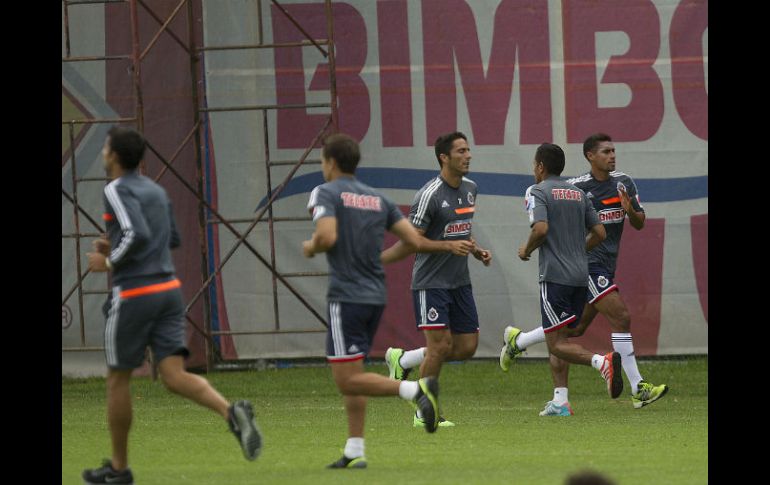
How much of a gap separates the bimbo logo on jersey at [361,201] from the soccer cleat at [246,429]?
1332 millimetres

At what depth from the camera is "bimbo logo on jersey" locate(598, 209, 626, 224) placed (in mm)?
12844

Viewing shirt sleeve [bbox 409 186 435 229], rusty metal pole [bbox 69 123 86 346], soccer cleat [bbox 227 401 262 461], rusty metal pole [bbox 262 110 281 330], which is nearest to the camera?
soccer cleat [bbox 227 401 262 461]

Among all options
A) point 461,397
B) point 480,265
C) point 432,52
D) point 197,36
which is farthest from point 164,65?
point 461,397

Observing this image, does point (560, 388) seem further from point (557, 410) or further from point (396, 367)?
point (396, 367)

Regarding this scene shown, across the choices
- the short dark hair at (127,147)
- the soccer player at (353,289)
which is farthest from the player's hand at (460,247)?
the short dark hair at (127,147)

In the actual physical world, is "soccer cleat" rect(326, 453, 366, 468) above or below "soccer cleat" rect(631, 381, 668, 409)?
above

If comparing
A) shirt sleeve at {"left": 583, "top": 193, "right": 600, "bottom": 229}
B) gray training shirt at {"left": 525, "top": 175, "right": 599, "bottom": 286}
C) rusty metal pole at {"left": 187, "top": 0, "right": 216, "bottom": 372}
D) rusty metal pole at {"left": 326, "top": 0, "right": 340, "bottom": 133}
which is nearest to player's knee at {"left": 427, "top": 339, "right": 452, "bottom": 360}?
gray training shirt at {"left": 525, "top": 175, "right": 599, "bottom": 286}

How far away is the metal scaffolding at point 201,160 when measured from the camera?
1503 centimetres

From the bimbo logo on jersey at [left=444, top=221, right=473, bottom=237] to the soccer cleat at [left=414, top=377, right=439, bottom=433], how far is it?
2884 mm

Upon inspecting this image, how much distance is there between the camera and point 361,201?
8406 millimetres

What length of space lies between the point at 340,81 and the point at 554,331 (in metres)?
5.15

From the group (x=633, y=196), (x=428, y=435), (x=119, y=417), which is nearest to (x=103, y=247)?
(x=119, y=417)

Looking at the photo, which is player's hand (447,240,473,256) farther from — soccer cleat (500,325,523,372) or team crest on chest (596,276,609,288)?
team crest on chest (596,276,609,288)

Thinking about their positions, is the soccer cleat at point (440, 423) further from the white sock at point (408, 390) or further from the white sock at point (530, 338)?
the white sock at point (408, 390)
